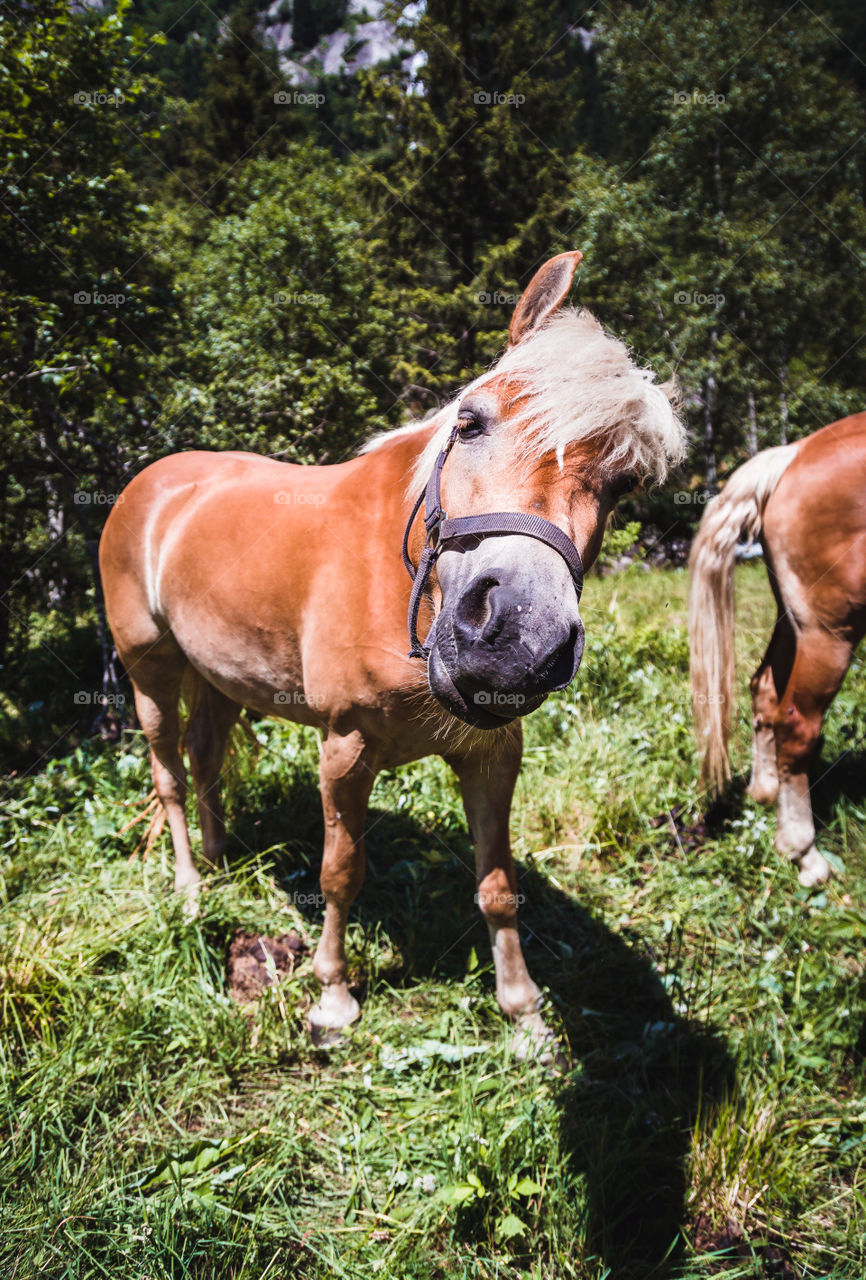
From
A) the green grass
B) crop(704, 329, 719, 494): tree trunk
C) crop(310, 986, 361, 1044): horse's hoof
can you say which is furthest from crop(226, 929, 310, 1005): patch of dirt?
crop(704, 329, 719, 494): tree trunk

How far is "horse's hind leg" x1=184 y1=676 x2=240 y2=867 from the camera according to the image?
10.7 feet

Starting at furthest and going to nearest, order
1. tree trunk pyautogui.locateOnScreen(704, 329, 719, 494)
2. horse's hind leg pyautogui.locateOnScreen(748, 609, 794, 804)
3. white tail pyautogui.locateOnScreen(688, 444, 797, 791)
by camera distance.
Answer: tree trunk pyautogui.locateOnScreen(704, 329, 719, 494)
horse's hind leg pyautogui.locateOnScreen(748, 609, 794, 804)
white tail pyautogui.locateOnScreen(688, 444, 797, 791)

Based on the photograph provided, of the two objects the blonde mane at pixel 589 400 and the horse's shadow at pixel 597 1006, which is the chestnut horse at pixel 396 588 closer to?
the blonde mane at pixel 589 400

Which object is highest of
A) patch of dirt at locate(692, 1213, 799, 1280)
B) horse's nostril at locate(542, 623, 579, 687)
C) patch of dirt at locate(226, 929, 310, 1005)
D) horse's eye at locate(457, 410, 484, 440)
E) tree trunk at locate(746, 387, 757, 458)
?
horse's eye at locate(457, 410, 484, 440)

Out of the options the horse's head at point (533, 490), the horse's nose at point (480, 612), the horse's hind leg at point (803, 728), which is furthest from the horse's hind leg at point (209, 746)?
the horse's hind leg at point (803, 728)

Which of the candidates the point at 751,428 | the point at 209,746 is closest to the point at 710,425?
the point at 751,428

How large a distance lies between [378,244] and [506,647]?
44.1 feet

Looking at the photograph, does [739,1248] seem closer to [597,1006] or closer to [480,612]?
[597,1006]

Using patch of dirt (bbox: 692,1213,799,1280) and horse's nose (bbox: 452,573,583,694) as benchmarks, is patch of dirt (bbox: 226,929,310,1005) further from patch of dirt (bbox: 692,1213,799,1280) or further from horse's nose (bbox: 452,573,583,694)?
horse's nose (bbox: 452,573,583,694)

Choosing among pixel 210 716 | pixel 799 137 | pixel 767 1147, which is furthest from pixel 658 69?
pixel 767 1147

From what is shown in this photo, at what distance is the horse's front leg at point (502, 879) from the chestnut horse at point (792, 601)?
1.51 metres

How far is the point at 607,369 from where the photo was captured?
4.99ft

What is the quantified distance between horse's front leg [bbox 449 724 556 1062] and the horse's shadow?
0.13 metres

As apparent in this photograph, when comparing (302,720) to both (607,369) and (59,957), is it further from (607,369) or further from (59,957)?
(607,369)
